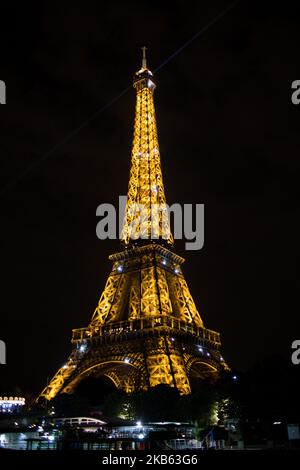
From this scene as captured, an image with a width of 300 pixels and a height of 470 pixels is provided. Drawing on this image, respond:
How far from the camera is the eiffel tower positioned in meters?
45.1

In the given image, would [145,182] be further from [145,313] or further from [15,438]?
[15,438]

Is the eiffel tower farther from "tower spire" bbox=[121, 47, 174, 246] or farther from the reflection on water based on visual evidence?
the reflection on water

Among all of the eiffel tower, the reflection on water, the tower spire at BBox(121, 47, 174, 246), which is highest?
the tower spire at BBox(121, 47, 174, 246)

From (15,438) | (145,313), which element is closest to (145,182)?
(145,313)

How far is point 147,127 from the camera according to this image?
209 feet

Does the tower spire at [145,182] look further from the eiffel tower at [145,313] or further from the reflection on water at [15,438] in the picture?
the reflection on water at [15,438]

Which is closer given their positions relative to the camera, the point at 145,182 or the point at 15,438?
the point at 15,438

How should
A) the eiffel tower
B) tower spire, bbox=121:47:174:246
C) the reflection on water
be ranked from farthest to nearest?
tower spire, bbox=121:47:174:246 < the eiffel tower < the reflection on water

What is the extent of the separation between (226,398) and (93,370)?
621 inches

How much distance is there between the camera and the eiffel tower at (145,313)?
4509 cm

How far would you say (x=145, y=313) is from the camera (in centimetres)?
4891

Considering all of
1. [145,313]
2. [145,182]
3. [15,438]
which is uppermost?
[145,182]

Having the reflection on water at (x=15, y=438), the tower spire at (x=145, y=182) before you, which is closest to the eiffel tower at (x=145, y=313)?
the tower spire at (x=145, y=182)

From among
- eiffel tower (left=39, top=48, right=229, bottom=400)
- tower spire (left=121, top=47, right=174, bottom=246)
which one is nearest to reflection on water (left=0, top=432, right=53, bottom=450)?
eiffel tower (left=39, top=48, right=229, bottom=400)
